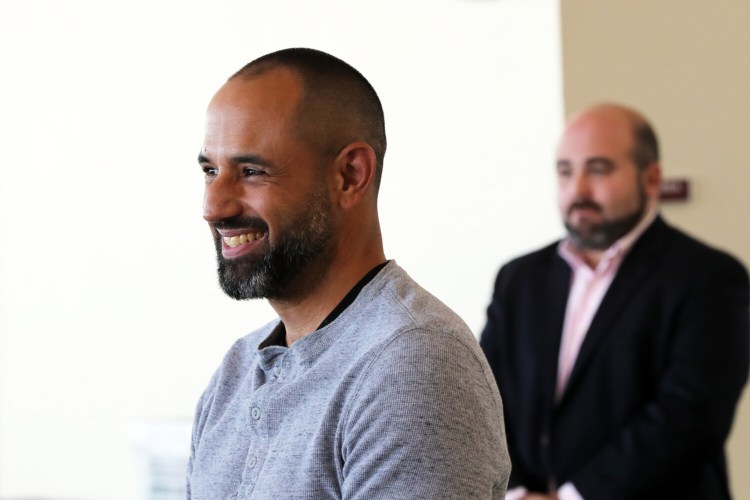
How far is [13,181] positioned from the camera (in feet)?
Answer: 14.4

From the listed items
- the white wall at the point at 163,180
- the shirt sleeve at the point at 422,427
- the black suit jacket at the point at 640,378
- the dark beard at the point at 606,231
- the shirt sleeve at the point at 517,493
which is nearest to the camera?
the shirt sleeve at the point at 422,427

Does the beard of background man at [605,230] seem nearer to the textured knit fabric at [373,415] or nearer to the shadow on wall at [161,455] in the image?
the textured knit fabric at [373,415]

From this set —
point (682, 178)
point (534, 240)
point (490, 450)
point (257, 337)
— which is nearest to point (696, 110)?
point (682, 178)

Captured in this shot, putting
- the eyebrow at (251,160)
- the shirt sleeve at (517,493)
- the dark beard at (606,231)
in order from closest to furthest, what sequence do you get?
A: the eyebrow at (251,160) → the shirt sleeve at (517,493) → the dark beard at (606,231)

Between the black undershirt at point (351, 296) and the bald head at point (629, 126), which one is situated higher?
the black undershirt at point (351, 296)

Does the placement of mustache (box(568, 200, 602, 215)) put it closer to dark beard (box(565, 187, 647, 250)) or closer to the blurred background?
dark beard (box(565, 187, 647, 250))

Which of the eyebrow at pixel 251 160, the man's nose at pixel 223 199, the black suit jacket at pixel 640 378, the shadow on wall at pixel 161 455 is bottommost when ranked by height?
the shadow on wall at pixel 161 455

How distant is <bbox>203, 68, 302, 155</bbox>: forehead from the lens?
4.21ft

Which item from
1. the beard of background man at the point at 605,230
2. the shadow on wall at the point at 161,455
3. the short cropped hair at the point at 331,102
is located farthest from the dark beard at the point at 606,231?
the shadow on wall at the point at 161,455

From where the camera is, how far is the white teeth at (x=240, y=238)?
1301 mm

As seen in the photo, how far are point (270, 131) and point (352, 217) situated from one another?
0.49ft

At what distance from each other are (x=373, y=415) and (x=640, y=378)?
1412mm

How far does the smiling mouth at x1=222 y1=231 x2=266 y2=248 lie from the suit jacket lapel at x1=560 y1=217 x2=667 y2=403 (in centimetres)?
134

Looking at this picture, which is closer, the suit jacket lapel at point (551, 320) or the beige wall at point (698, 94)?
the suit jacket lapel at point (551, 320)
